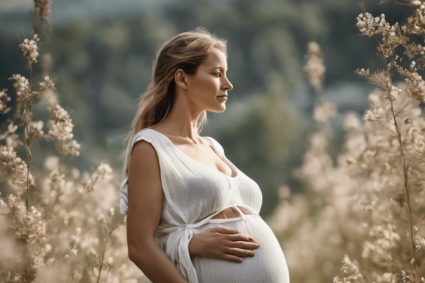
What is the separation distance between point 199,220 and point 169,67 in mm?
665

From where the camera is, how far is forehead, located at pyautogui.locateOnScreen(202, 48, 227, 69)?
2.07 metres

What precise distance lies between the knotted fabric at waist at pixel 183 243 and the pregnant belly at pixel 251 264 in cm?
2

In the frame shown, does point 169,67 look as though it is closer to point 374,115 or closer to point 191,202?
point 191,202

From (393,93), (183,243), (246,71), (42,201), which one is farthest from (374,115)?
(246,71)

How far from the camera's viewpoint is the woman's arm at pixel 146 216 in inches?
68.2

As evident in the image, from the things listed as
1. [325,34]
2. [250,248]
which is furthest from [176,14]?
[250,248]

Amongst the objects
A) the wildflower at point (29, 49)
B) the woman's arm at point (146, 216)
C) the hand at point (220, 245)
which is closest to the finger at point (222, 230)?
the hand at point (220, 245)

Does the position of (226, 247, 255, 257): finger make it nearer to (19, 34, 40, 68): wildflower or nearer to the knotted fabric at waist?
the knotted fabric at waist

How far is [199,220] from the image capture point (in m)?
1.88

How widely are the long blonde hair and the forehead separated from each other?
0.02 metres

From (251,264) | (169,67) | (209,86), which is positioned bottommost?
(251,264)

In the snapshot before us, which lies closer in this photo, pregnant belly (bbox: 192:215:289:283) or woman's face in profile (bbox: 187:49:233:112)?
pregnant belly (bbox: 192:215:289:283)

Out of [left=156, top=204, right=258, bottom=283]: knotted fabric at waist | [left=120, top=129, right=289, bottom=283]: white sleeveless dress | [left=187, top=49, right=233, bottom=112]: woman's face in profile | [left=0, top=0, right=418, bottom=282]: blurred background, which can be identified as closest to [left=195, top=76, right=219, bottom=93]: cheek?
[left=187, top=49, right=233, bottom=112]: woman's face in profile

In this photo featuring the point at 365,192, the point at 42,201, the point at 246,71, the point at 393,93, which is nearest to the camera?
the point at 393,93
